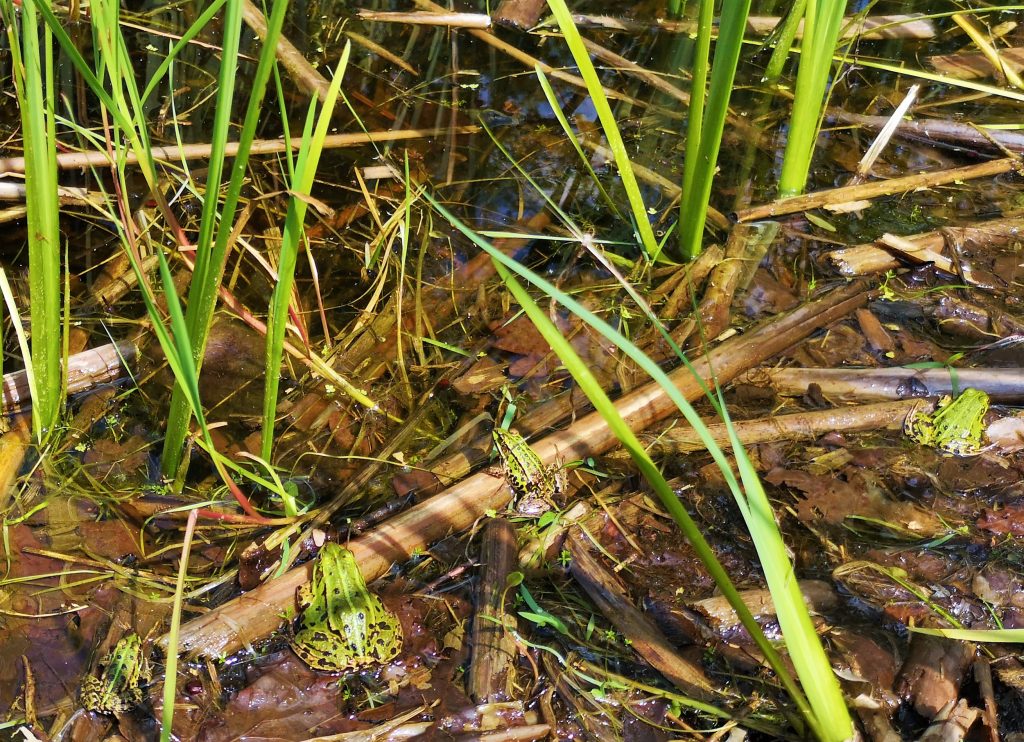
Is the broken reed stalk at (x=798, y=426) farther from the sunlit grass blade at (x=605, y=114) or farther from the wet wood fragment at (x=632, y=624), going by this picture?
the sunlit grass blade at (x=605, y=114)

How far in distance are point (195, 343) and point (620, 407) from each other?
1551 millimetres

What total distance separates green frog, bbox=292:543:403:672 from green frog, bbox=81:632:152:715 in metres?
0.44

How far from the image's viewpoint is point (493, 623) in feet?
8.54

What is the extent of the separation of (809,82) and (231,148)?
2.82m

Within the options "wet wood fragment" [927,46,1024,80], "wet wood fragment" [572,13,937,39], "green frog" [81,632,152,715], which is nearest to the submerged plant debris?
"green frog" [81,632,152,715]

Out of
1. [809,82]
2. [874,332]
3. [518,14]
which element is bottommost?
[874,332]

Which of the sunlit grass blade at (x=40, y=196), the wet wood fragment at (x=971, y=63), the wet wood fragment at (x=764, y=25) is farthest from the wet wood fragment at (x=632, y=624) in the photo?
the wet wood fragment at (x=971, y=63)

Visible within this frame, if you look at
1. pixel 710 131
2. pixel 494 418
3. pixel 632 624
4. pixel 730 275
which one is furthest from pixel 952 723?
pixel 710 131

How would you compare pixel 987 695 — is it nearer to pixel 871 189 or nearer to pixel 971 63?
pixel 871 189

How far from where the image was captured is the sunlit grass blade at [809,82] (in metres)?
3.54

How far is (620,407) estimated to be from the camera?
10.6 feet

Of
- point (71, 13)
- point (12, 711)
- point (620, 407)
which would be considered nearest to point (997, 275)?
point (620, 407)

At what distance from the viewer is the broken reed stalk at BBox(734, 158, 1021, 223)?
429 centimetres

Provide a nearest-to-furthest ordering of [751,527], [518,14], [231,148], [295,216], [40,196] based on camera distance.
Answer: [751,527], [295,216], [40,196], [231,148], [518,14]
